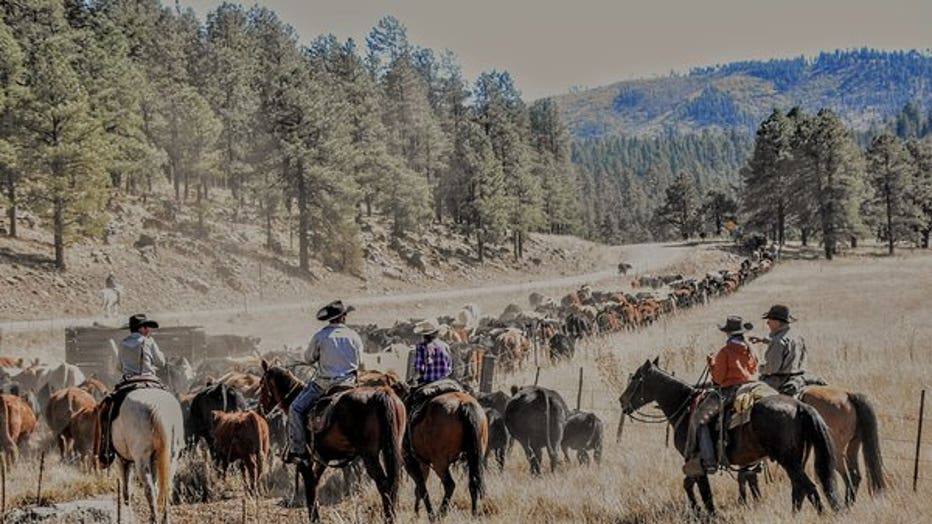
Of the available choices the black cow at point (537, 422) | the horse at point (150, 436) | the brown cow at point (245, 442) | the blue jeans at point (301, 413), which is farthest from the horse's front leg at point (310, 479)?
the black cow at point (537, 422)

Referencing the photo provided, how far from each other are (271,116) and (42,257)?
1594 cm

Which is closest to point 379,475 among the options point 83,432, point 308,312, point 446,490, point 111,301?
point 446,490

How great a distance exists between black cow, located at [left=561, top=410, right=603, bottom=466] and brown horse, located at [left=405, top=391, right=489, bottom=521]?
140 inches

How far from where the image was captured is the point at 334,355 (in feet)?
33.5

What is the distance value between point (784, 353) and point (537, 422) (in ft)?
13.8

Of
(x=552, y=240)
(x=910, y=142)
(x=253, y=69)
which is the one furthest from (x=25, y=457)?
(x=910, y=142)

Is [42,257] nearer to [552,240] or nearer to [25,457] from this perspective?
[25,457]

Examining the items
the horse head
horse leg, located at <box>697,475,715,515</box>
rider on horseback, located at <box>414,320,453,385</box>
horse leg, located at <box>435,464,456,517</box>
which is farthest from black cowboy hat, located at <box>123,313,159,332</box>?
horse leg, located at <box>697,475,715,515</box>

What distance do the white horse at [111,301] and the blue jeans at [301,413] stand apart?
2570 cm

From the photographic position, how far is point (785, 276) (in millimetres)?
57281

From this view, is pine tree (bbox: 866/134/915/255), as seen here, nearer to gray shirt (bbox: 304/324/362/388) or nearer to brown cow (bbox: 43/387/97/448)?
brown cow (bbox: 43/387/97/448)

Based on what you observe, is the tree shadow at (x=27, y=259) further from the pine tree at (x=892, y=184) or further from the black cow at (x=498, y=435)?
the pine tree at (x=892, y=184)

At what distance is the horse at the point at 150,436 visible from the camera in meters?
10.1

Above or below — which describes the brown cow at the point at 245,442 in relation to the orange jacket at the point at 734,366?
below
